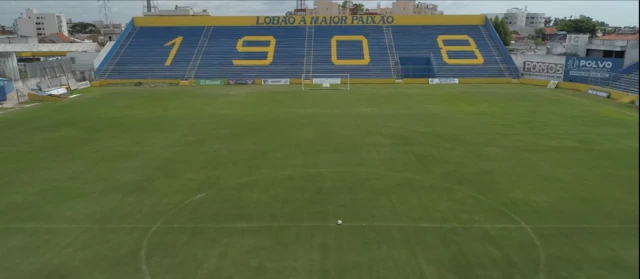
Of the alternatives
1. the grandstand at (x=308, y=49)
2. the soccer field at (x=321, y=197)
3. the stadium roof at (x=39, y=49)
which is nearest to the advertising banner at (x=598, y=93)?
the soccer field at (x=321, y=197)

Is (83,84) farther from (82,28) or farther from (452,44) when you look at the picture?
(82,28)

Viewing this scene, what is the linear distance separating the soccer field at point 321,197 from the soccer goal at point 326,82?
55.1ft

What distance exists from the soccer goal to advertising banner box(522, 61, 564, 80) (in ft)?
68.3

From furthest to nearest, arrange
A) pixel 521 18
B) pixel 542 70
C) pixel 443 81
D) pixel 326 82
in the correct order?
pixel 521 18 < pixel 443 81 < pixel 542 70 < pixel 326 82

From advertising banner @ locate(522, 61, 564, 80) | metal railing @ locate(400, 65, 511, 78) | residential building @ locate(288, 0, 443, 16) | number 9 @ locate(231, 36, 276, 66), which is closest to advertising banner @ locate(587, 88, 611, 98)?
advertising banner @ locate(522, 61, 564, 80)

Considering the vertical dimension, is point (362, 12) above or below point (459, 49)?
above

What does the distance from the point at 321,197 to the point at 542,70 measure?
42.3m

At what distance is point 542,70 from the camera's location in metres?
47.5

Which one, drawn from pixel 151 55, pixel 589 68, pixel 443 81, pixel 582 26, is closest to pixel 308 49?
pixel 443 81

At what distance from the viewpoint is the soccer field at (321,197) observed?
10164 millimetres

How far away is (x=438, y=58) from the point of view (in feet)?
173

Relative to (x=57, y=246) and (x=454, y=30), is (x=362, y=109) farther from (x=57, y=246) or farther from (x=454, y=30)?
(x=454, y=30)

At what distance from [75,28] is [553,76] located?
158 meters

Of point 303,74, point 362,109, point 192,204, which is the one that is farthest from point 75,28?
point 192,204
